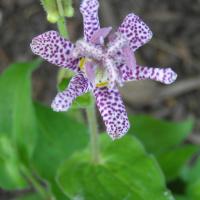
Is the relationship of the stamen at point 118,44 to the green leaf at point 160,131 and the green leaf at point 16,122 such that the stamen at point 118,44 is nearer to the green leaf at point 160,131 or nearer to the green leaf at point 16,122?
the green leaf at point 16,122

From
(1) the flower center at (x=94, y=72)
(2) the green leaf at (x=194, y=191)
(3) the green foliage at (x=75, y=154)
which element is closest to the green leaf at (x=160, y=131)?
(3) the green foliage at (x=75, y=154)

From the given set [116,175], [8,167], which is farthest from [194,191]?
[8,167]

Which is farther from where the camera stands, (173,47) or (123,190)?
(173,47)

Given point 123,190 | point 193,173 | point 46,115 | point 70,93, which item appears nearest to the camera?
point 70,93

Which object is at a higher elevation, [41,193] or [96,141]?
[96,141]

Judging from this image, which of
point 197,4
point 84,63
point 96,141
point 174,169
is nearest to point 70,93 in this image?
point 84,63

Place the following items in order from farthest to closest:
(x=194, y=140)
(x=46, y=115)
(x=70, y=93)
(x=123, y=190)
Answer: (x=194, y=140), (x=46, y=115), (x=123, y=190), (x=70, y=93)

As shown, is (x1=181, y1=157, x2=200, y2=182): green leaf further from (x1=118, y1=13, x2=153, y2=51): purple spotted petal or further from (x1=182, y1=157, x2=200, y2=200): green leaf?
(x1=118, y1=13, x2=153, y2=51): purple spotted petal

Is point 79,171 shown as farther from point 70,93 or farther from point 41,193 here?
point 70,93
